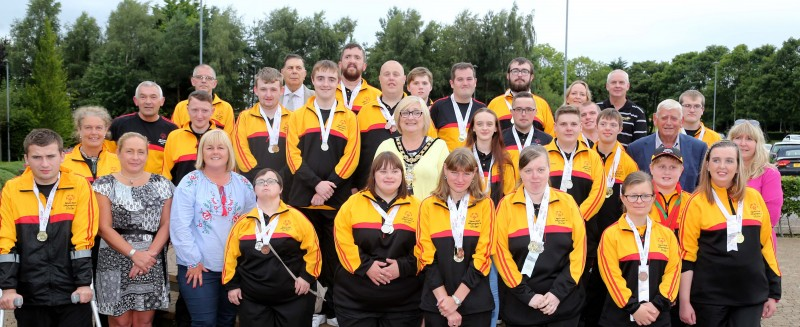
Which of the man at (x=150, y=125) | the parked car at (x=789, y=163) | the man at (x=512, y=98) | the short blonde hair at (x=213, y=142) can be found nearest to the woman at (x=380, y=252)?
the short blonde hair at (x=213, y=142)

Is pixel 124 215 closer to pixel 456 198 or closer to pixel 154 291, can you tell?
pixel 154 291

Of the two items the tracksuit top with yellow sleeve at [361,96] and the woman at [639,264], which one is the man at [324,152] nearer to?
the tracksuit top with yellow sleeve at [361,96]

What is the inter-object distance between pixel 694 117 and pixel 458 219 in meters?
3.69

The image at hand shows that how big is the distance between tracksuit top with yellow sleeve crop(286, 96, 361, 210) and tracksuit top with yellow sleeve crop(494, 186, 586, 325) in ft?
6.16

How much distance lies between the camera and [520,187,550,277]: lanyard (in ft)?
15.4

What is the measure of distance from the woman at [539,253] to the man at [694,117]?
2.92 meters

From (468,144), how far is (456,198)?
2.92 feet

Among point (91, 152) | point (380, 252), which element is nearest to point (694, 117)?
point (380, 252)

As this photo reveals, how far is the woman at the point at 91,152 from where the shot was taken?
598cm

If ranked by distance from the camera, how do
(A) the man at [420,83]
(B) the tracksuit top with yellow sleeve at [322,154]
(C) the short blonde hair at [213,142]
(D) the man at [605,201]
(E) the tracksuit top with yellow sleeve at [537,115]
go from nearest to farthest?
1. (C) the short blonde hair at [213,142]
2. (D) the man at [605,201]
3. (B) the tracksuit top with yellow sleeve at [322,154]
4. (E) the tracksuit top with yellow sleeve at [537,115]
5. (A) the man at [420,83]

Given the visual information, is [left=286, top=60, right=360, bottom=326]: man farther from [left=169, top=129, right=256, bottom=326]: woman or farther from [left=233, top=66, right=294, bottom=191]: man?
[left=169, top=129, right=256, bottom=326]: woman

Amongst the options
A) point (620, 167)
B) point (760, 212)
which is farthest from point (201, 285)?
point (760, 212)

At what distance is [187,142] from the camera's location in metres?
6.51

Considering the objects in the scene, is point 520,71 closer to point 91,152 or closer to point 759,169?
point 759,169
